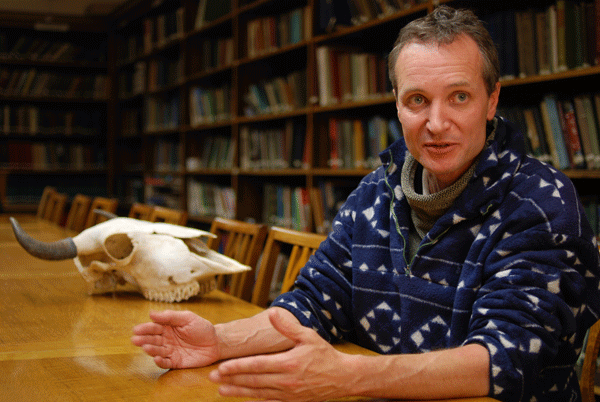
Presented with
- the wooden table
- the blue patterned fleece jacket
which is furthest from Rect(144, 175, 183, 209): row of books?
the blue patterned fleece jacket

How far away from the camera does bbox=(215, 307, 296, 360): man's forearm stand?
1009mm

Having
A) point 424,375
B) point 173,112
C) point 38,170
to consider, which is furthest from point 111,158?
point 424,375

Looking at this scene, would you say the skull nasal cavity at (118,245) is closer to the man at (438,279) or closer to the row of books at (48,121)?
the man at (438,279)

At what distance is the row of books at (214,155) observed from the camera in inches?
163

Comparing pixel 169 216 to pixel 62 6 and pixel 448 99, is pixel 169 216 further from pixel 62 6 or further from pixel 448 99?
pixel 62 6

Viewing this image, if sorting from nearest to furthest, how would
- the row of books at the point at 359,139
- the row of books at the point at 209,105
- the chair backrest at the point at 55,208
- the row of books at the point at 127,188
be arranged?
the row of books at the point at 359,139 → the chair backrest at the point at 55,208 → the row of books at the point at 209,105 → the row of books at the point at 127,188

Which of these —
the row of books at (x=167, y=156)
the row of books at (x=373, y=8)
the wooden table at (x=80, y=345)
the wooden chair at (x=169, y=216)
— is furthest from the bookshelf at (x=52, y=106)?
the wooden table at (x=80, y=345)

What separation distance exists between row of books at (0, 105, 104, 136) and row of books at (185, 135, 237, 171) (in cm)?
230

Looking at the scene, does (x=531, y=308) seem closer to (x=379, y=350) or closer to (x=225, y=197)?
(x=379, y=350)

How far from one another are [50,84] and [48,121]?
401mm

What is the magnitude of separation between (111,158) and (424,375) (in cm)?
617

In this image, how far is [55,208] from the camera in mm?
4156

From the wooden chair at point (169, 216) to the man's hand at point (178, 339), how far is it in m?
1.22

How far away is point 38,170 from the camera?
6039mm
